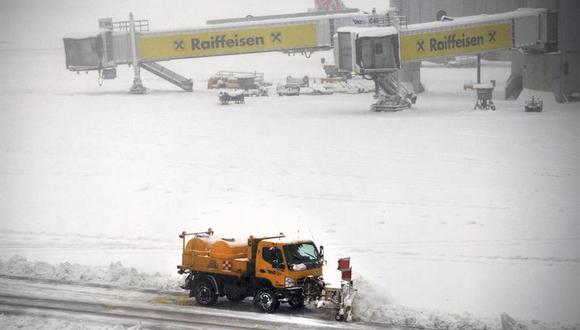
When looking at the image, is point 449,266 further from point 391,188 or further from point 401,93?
point 401,93

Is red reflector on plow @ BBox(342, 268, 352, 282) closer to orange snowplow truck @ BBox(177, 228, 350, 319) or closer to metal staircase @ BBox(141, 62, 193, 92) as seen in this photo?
orange snowplow truck @ BBox(177, 228, 350, 319)

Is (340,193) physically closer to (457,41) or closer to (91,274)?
(91,274)

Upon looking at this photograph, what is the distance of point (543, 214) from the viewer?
27688 millimetres

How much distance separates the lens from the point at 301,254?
19.9 meters

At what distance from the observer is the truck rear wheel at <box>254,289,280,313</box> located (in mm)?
19703

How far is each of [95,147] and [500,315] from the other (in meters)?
28.6

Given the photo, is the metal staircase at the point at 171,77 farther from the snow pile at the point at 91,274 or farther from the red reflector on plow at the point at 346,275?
the red reflector on plow at the point at 346,275

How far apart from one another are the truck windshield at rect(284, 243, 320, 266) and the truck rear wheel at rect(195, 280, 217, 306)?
7.81 feet

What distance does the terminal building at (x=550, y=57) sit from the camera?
56781 millimetres

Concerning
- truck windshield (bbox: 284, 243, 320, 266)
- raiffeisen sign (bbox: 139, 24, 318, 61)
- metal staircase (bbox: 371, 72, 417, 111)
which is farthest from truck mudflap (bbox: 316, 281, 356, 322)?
raiffeisen sign (bbox: 139, 24, 318, 61)

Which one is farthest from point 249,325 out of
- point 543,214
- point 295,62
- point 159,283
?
point 295,62

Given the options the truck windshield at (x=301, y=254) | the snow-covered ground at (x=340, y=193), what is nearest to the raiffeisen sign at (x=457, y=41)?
the snow-covered ground at (x=340, y=193)

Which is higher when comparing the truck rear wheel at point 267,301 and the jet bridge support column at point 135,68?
the jet bridge support column at point 135,68

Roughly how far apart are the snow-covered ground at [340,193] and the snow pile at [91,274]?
6.1 inches
